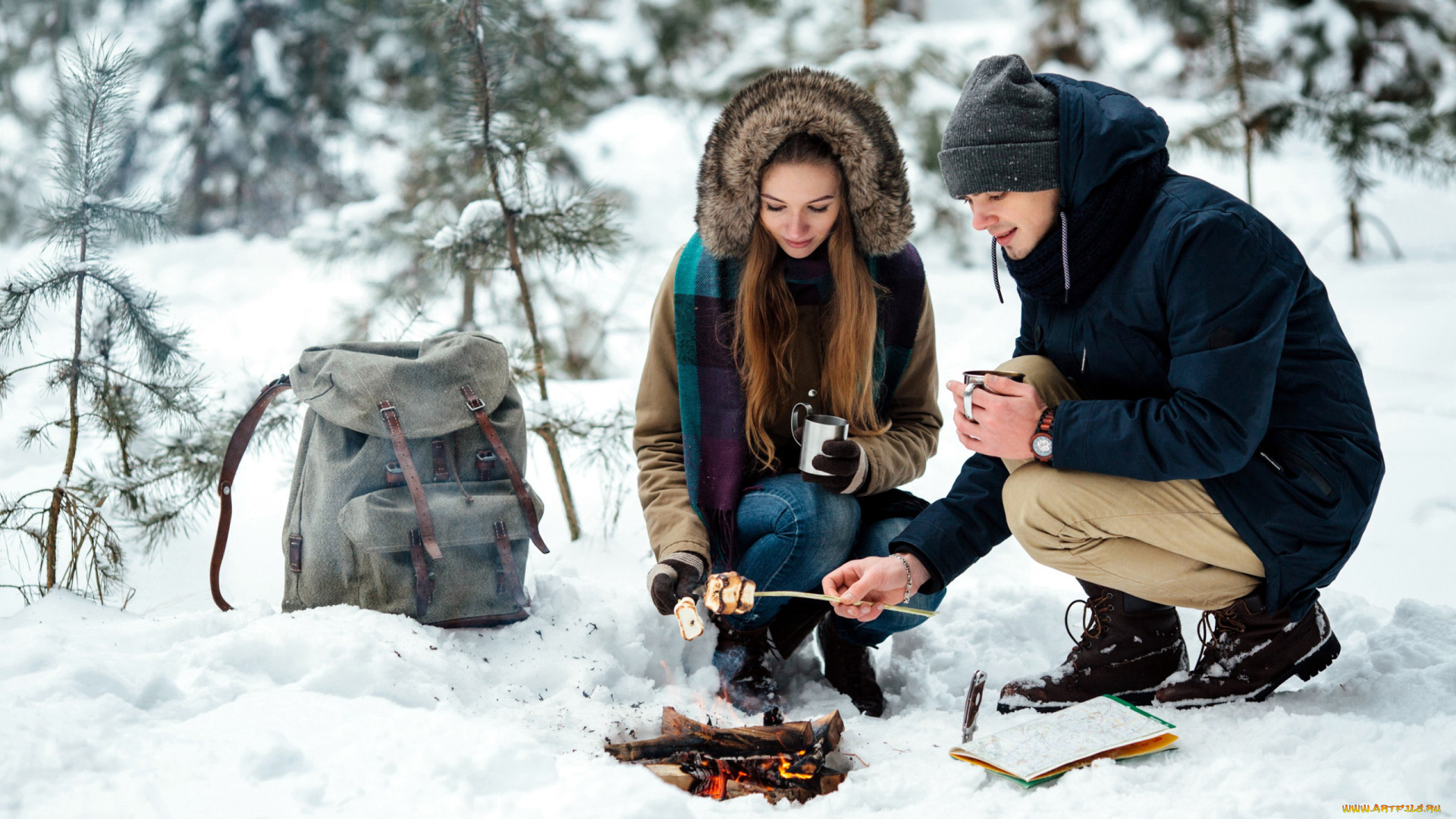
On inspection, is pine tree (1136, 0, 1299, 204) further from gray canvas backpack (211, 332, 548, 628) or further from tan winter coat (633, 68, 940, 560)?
gray canvas backpack (211, 332, 548, 628)

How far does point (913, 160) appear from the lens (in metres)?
6.78

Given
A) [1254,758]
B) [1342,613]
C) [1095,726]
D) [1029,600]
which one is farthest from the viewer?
[1029,600]

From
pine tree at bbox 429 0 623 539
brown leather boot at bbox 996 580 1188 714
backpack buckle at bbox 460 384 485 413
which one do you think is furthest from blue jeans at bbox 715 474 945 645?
pine tree at bbox 429 0 623 539

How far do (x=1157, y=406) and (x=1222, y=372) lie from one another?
0.49ft

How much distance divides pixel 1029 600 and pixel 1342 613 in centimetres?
81

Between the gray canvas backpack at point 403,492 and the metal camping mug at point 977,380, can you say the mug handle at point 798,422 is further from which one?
the gray canvas backpack at point 403,492

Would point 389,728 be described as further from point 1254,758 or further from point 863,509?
point 1254,758

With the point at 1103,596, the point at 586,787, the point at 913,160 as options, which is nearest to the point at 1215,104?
the point at 913,160

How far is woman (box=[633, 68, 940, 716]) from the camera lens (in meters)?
2.41

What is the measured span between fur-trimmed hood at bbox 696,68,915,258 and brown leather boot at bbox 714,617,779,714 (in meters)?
1.00

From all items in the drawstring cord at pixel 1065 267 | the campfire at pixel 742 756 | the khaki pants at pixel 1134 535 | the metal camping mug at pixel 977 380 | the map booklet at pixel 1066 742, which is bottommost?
the campfire at pixel 742 756

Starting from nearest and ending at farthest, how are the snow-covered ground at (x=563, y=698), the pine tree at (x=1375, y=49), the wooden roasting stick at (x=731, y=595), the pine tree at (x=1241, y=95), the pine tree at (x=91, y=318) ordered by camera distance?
the snow-covered ground at (x=563, y=698) < the wooden roasting stick at (x=731, y=595) < the pine tree at (x=91, y=318) < the pine tree at (x=1241, y=95) < the pine tree at (x=1375, y=49)

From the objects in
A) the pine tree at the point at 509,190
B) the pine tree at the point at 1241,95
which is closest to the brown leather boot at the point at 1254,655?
the pine tree at the point at 509,190

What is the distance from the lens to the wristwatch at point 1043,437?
6.75 feet
